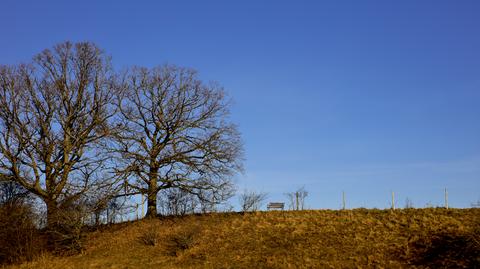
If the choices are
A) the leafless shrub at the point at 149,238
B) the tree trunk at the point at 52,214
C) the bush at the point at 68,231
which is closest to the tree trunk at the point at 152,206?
the leafless shrub at the point at 149,238

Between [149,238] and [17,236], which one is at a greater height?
[17,236]

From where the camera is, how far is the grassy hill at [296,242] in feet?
63.6

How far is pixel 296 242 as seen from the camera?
22.7 m

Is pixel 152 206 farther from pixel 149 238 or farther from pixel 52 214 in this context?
pixel 52 214

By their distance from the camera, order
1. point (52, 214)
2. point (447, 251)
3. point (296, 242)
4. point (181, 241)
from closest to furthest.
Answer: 1. point (447, 251)
2. point (296, 242)
3. point (181, 241)
4. point (52, 214)

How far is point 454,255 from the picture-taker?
1848 cm

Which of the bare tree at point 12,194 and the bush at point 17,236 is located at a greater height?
the bare tree at point 12,194

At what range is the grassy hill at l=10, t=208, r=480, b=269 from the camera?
19375 millimetres

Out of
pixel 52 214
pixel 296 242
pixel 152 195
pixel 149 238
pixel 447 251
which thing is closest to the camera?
pixel 447 251

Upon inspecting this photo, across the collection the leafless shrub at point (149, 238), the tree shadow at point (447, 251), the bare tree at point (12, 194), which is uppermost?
the bare tree at point (12, 194)

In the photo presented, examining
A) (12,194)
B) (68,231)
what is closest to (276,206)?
(68,231)

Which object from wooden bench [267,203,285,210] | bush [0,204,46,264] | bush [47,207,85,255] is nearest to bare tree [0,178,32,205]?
bush [0,204,46,264]

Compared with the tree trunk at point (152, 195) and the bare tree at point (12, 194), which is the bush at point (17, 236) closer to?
the bare tree at point (12, 194)

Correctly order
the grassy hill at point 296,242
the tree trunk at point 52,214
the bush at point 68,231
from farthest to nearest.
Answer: the tree trunk at point 52,214
the bush at point 68,231
the grassy hill at point 296,242
